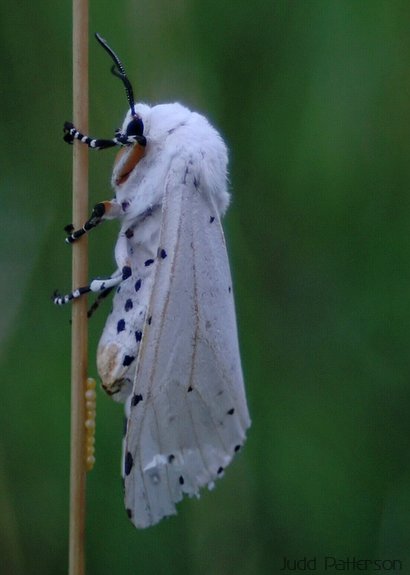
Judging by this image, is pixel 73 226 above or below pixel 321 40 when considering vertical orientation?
below

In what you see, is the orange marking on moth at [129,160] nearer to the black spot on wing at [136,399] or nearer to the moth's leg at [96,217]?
the moth's leg at [96,217]

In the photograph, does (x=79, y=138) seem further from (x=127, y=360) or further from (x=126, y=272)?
(x=127, y=360)

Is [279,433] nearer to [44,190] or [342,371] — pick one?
[342,371]

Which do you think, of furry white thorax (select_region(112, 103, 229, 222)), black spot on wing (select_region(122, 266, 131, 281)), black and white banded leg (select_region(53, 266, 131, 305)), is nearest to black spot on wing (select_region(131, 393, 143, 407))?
black and white banded leg (select_region(53, 266, 131, 305))

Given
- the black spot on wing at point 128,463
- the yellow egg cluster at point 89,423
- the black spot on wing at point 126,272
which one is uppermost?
the black spot on wing at point 126,272

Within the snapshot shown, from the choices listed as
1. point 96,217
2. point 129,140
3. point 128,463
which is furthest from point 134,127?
point 128,463

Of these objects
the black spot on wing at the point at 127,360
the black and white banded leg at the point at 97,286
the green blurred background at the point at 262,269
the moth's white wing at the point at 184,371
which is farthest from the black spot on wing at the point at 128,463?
the green blurred background at the point at 262,269

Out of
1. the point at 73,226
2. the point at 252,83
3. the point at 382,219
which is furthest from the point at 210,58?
the point at 73,226

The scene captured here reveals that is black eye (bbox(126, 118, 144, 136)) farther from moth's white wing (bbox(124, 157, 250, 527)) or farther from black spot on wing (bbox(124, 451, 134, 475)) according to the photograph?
black spot on wing (bbox(124, 451, 134, 475))
